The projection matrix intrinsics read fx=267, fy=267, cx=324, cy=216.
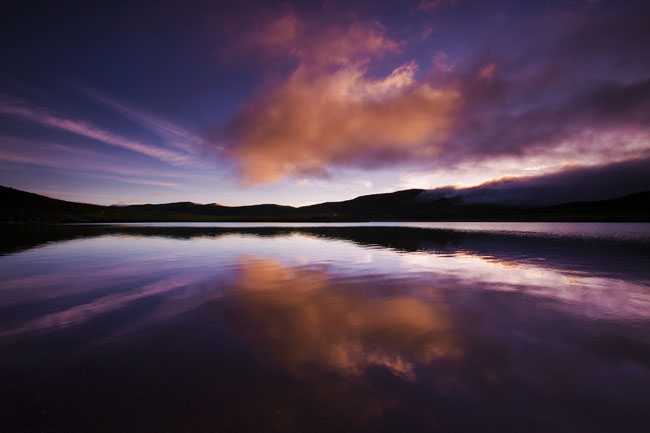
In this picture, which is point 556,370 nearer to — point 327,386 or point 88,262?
point 327,386

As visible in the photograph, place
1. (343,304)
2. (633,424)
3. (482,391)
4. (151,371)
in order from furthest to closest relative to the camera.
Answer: (343,304)
(151,371)
(482,391)
(633,424)

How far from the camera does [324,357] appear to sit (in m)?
8.16

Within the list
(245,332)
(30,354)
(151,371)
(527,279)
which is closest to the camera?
(151,371)

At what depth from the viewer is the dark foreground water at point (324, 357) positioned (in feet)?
18.5

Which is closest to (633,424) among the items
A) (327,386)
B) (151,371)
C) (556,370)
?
(556,370)

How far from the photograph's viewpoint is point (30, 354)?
8258 mm

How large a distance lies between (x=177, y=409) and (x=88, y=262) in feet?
90.8

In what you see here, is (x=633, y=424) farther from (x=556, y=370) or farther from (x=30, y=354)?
(x=30, y=354)

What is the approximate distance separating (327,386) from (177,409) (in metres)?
3.38

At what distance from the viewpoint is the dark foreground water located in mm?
5652

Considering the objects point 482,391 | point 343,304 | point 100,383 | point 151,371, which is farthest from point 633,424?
point 100,383

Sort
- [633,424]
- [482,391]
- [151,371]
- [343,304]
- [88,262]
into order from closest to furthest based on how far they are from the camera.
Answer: [633,424], [482,391], [151,371], [343,304], [88,262]

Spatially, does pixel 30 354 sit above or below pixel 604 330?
above

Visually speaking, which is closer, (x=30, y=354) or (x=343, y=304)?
(x=30, y=354)
